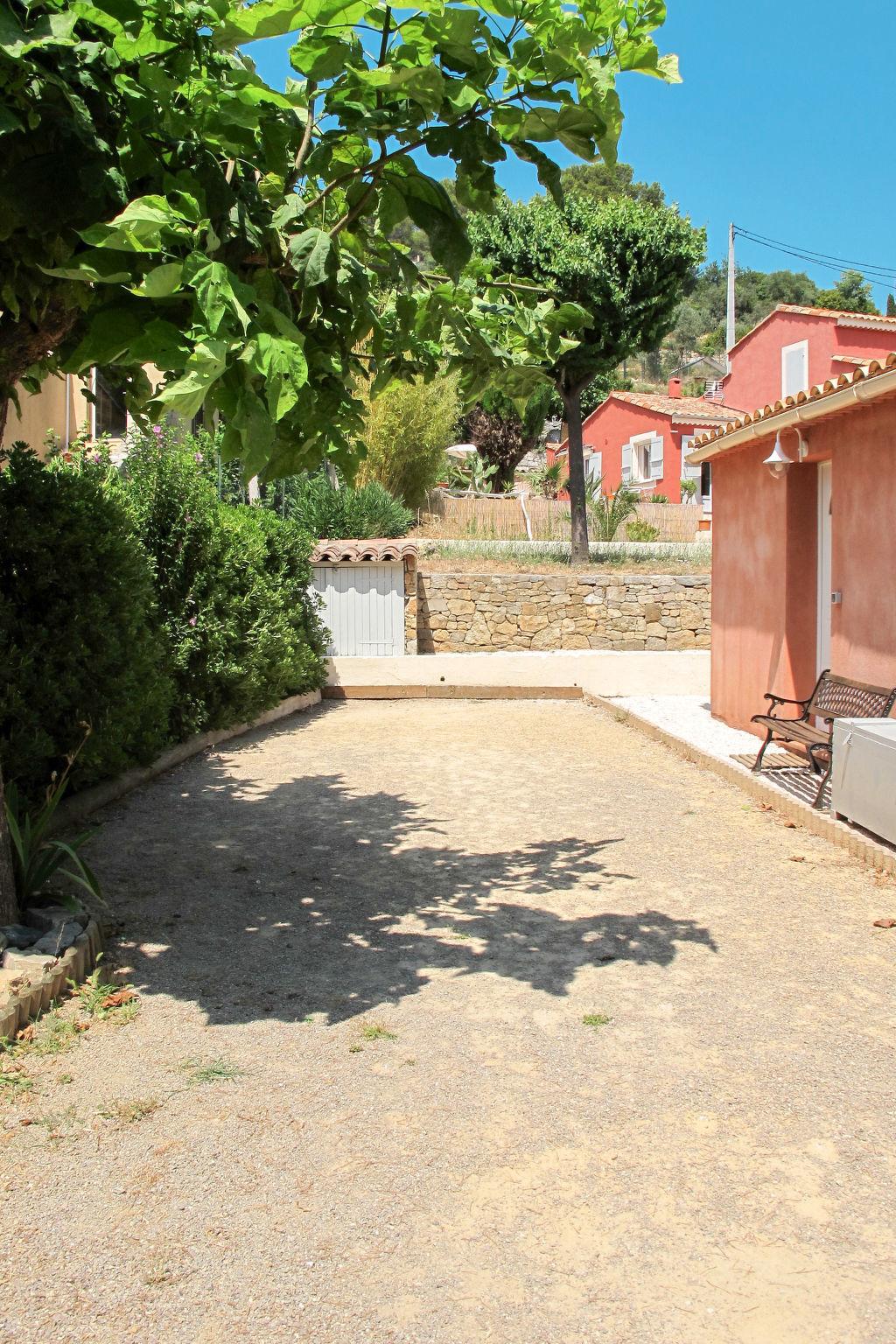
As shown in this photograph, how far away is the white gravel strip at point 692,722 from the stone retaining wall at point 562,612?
6700mm

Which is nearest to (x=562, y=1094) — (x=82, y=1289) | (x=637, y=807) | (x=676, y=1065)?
(x=676, y=1065)

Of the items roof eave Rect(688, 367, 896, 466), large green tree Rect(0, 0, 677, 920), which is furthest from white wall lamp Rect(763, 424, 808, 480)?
large green tree Rect(0, 0, 677, 920)

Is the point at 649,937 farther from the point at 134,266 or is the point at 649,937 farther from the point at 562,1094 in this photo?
the point at 134,266

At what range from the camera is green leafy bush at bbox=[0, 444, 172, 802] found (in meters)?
6.27

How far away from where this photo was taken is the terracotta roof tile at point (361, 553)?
60.8 ft

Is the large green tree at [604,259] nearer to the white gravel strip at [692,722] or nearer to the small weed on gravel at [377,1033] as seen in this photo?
the white gravel strip at [692,722]

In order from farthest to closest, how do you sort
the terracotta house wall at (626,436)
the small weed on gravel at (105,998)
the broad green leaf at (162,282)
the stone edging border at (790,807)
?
the terracotta house wall at (626,436) < the stone edging border at (790,807) < the small weed on gravel at (105,998) < the broad green leaf at (162,282)

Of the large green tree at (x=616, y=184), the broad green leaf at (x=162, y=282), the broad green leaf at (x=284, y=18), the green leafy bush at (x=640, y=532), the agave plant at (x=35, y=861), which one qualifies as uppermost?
the large green tree at (x=616, y=184)

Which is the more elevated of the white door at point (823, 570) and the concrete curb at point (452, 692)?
the white door at point (823, 570)

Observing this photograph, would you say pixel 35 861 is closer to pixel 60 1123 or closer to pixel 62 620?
pixel 62 620

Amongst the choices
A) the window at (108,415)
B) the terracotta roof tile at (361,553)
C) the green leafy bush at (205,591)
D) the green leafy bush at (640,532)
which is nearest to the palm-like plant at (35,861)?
the green leafy bush at (205,591)

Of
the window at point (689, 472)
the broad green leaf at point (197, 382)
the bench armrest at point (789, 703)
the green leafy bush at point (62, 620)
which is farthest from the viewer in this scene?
the window at point (689, 472)

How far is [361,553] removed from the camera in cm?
1856

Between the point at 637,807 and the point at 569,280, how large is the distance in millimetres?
16824
